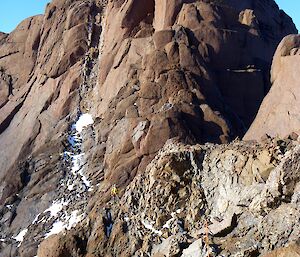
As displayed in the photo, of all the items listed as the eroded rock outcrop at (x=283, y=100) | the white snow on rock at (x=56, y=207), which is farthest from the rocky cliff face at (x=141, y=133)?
the eroded rock outcrop at (x=283, y=100)

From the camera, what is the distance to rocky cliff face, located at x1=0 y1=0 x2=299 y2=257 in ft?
109

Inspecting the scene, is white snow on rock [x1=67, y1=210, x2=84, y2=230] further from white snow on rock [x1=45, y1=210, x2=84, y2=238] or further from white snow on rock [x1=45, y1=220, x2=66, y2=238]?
white snow on rock [x1=45, y1=220, x2=66, y2=238]

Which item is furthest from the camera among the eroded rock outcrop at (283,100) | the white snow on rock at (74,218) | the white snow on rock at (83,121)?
the white snow on rock at (83,121)

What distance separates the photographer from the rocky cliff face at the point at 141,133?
1308 inches

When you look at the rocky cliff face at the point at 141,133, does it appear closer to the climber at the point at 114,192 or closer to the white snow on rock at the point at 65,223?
the white snow on rock at the point at 65,223

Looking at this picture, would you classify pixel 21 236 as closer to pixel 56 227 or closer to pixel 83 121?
pixel 56 227

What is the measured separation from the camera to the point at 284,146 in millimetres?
33906

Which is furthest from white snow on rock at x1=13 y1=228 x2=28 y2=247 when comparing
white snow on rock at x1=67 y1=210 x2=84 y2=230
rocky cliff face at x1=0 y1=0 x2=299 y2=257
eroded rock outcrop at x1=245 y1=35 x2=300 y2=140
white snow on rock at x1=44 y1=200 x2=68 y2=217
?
eroded rock outcrop at x1=245 y1=35 x2=300 y2=140

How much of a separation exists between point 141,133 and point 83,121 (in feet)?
48.7

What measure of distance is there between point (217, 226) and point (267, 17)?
4108 centimetres

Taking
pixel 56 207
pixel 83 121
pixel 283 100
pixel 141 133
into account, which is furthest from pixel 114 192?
pixel 83 121

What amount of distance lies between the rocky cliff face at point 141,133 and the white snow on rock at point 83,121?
0.25 metres

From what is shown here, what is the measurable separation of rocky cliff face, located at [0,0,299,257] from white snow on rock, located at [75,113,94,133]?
0.81 ft

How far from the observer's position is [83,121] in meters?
A: 58.6
